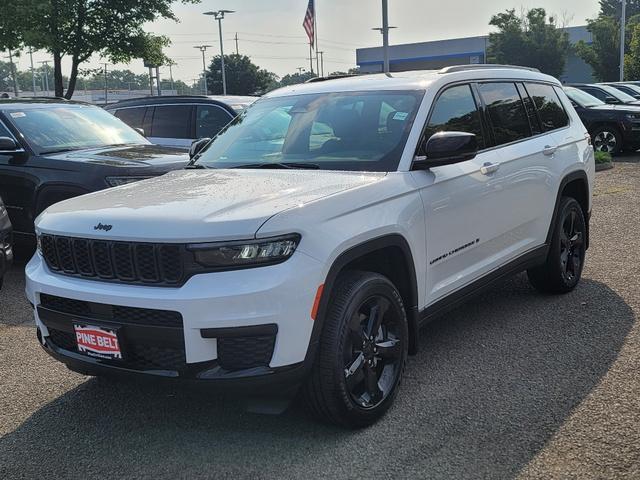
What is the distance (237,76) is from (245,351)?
63225mm

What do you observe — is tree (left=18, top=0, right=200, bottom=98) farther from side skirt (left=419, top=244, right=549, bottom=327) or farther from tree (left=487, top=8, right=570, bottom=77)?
tree (left=487, top=8, right=570, bottom=77)

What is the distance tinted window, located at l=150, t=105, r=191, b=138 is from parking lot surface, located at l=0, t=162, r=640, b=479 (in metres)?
5.73

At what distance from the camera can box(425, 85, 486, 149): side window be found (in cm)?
423

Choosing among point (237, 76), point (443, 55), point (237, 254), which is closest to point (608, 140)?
point (237, 254)

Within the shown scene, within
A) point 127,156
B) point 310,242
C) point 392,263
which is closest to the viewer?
point 310,242

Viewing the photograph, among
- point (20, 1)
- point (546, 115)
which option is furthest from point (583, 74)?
point (546, 115)

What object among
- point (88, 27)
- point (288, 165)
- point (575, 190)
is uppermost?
point (88, 27)

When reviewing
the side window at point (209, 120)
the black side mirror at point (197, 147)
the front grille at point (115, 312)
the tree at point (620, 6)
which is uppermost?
the tree at point (620, 6)

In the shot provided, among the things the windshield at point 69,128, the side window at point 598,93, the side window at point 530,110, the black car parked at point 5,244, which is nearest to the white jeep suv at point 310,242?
the side window at point 530,110

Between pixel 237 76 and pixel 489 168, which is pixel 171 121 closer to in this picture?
pixel 489 168

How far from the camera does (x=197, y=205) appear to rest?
3.31 metres

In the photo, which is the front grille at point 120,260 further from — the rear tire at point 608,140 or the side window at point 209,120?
the rear tire at point 608,140

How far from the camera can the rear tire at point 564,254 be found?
5.45m

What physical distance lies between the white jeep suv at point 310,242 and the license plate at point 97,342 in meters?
0.01
